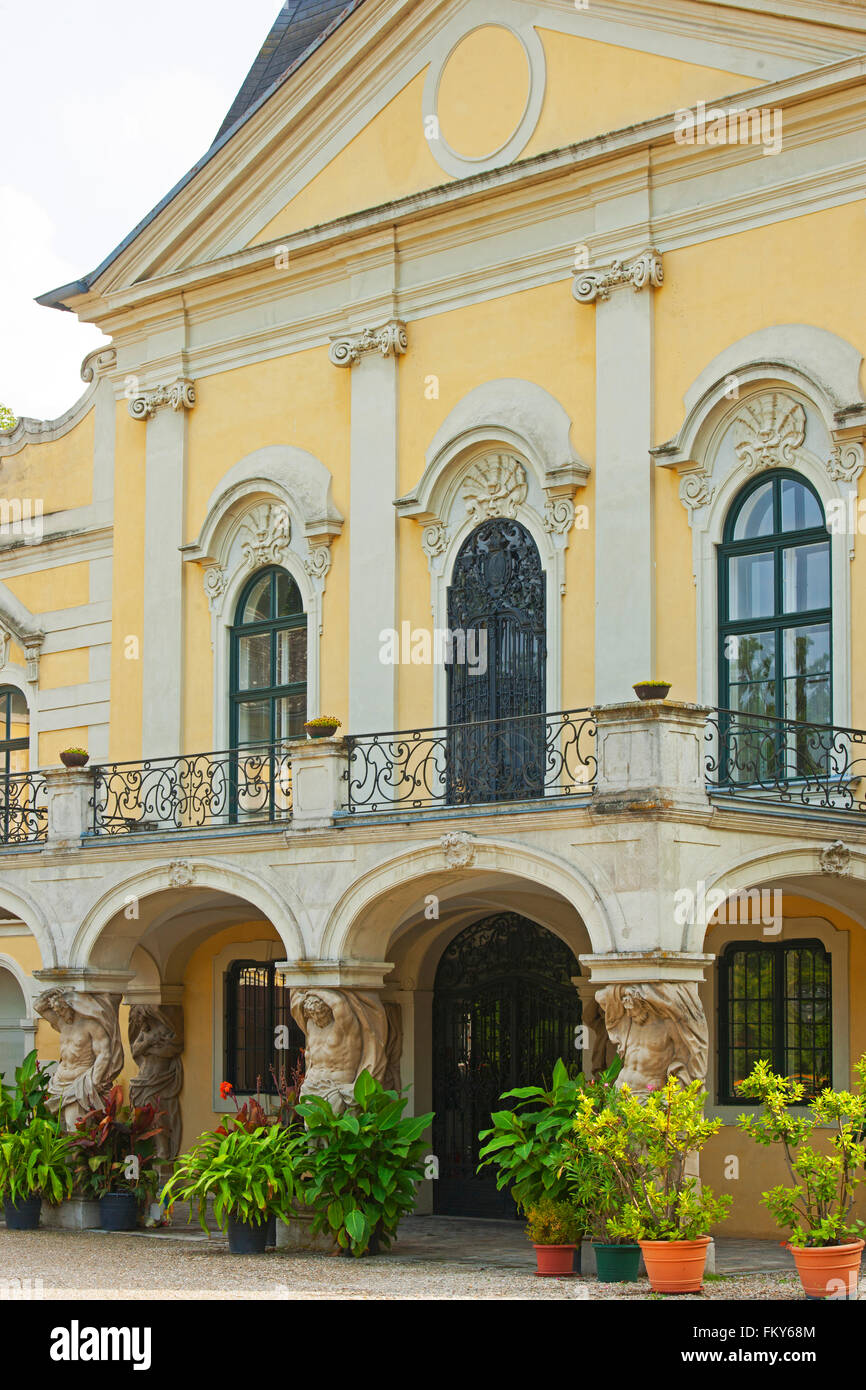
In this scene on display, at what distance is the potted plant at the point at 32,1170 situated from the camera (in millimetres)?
18234

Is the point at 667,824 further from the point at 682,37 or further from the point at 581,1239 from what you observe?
the point at 682,37

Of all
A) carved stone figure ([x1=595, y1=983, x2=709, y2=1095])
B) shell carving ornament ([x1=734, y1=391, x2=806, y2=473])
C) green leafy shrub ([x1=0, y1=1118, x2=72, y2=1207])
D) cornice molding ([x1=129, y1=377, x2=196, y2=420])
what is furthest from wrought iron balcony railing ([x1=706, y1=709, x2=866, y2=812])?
cornice molding ([x1=129, y1=377, x2=196, y2=420])

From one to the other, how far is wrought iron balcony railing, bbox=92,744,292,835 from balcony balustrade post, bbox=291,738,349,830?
0.70 feet

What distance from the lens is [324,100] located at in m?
→ 21.2

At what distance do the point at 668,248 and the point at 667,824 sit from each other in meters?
6.33

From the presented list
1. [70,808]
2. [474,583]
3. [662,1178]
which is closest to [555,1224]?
[662,1178]

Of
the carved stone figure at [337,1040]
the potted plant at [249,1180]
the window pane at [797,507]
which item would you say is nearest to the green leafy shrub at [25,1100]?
the potted plant at [249,1180]

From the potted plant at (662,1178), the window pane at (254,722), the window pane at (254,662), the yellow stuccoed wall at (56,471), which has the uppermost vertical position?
the yellow stuccoed wall at (56,471)

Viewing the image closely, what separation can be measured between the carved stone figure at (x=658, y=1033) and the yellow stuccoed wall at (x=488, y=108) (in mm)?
8363

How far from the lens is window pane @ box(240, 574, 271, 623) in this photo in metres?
21.4

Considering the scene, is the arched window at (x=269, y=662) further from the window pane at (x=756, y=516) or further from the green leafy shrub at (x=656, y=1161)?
the green leafy shrub at (x=656, y=1161)

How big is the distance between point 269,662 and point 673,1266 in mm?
9409

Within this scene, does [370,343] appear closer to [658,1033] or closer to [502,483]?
[502,483]

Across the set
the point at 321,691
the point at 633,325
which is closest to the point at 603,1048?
the point at 321,691
